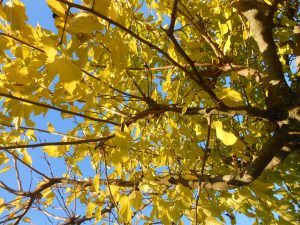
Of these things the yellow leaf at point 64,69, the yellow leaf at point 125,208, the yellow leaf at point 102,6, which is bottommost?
the yellow leaf at point 125,208

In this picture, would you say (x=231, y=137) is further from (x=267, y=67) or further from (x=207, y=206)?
(x=267, y=67)

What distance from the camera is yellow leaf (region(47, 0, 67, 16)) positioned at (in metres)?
0.82

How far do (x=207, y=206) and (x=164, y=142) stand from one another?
69 centimetres

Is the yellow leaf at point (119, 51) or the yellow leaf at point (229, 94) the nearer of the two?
the yellow leaf at point (119, 51)

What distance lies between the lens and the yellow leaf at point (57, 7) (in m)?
0.82

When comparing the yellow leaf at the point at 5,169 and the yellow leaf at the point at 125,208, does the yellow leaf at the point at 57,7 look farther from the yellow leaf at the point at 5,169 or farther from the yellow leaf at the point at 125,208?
the yellow leaf at the point at 5,169

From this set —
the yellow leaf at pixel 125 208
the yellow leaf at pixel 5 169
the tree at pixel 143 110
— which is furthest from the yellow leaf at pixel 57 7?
the yellow leaf at pixel 5 169

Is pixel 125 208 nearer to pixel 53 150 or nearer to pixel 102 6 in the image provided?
pixel 53 150

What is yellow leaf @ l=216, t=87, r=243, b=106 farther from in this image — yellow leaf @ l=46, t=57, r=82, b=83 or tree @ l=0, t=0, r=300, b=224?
yellow leaf @ l=46, t=57, r=82, b=83

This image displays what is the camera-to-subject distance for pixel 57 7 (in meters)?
0.84

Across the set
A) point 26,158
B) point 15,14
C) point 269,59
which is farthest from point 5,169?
point 269,59

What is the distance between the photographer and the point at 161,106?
1722 mm

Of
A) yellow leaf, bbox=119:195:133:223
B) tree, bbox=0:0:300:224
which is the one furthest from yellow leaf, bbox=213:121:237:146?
yellow leaf, bbox=119:195:133:223

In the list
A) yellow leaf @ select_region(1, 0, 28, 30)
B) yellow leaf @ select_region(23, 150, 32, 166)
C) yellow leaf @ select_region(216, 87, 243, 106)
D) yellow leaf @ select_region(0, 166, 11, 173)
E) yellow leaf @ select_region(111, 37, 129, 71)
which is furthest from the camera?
yellow leaf @ select_region(0, 166, 11, 173)
